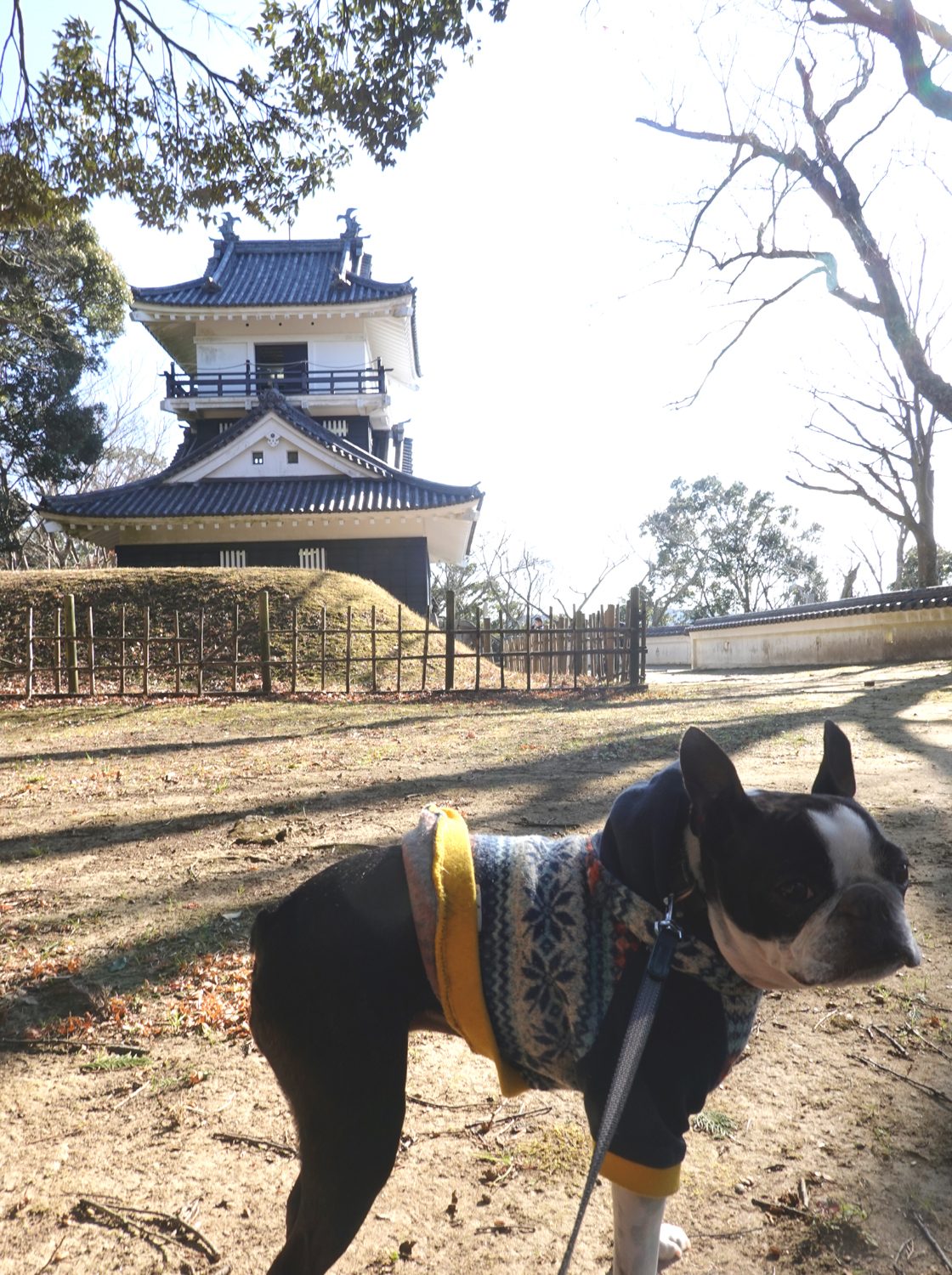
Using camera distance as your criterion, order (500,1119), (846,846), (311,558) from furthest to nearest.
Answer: (311,558) < (500,1119) < (846,846)

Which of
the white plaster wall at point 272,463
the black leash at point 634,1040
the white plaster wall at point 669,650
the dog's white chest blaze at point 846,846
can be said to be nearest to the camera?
the black leash at point 634,1040

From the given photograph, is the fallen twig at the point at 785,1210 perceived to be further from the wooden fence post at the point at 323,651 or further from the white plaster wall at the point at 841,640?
the white plaster wall at the point at 841,640

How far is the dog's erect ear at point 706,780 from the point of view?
1520 mm

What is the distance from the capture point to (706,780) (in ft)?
5.02

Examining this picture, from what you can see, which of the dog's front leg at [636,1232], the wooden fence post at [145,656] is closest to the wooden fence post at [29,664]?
the wooden fence post at [145,656]

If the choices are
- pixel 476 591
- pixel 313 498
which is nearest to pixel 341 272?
pixel 313 498

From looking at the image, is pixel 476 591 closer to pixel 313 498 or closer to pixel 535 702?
pixel 313 498

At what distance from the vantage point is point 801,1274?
1.67 m

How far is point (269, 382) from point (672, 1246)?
889 inches

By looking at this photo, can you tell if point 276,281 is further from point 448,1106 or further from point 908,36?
point 448,1106

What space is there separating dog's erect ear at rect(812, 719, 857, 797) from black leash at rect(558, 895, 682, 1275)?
51 cm

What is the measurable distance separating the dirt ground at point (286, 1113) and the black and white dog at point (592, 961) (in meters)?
0.42

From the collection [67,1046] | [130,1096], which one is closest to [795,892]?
[130,1096]

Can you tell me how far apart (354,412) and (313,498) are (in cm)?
493
